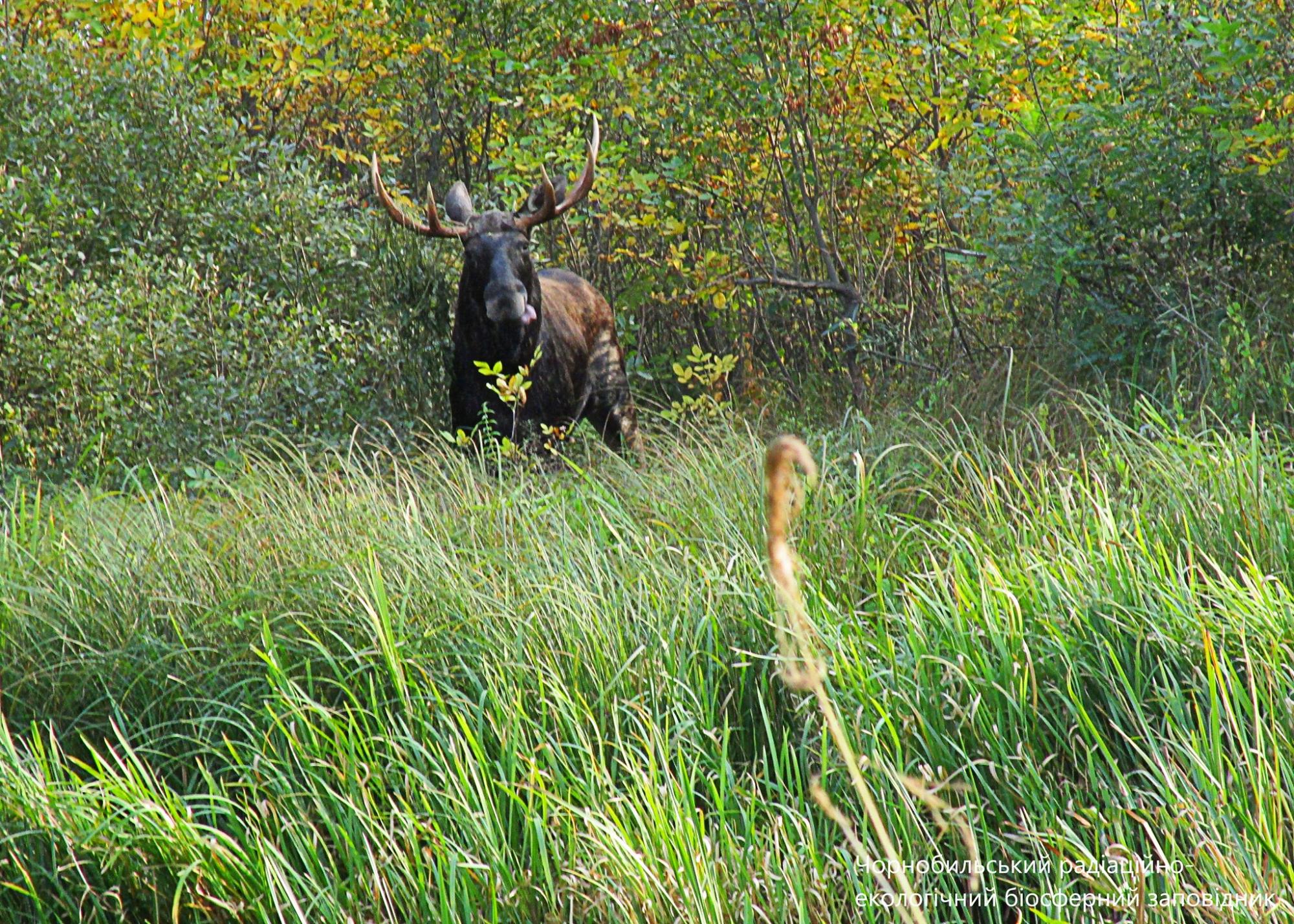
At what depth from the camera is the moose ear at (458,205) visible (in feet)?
27.2

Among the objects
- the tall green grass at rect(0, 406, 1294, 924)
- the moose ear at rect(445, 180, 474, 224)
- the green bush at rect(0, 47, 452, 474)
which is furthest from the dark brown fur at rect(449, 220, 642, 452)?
the tall green grass at rect(0, 406, 1294, 924)

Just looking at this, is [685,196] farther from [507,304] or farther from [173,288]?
[173,288]

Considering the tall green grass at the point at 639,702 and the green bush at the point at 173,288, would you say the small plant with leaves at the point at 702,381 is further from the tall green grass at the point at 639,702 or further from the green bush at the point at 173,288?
the tall green grass at the point at 639,702

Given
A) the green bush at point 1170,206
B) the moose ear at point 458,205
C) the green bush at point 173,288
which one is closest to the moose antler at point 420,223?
the moose ear at point 458,205

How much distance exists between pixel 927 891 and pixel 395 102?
32.6 ft

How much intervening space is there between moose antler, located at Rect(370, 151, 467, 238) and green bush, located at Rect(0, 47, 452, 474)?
70cm

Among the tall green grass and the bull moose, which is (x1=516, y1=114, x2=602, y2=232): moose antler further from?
the tall green grass

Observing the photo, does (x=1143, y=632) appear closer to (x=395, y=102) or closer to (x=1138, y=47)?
(x=1138, y=47)

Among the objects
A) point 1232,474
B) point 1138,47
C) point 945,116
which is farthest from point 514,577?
point 945,116

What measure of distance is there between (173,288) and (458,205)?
5.44 ft

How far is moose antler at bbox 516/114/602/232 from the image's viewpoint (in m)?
8.05

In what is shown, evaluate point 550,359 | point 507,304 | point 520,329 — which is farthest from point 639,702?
point 550,359

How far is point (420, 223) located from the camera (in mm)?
8211

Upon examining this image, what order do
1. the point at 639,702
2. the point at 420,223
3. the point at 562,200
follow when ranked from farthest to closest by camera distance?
the point at 562,200
the point at 420,223
the point at 639,702
